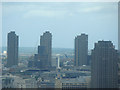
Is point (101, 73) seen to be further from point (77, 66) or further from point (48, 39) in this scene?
point (48, 39)

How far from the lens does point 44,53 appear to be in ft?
8.14

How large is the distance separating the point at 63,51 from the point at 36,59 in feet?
1.50

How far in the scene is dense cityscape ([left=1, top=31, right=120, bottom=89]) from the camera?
7.15ft

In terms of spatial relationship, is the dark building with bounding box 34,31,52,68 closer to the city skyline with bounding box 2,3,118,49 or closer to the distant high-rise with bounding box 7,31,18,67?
the city skyline with bounding box 2,3,118,49

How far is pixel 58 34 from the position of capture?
2.59 metres

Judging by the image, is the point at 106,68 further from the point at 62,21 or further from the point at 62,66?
the point at 62,21

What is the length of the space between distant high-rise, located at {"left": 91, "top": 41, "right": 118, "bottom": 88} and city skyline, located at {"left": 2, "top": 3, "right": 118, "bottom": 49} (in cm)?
26

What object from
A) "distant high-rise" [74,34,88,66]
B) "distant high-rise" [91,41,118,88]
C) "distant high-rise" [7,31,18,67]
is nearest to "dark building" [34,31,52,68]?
"distant high-rise" [7,31,18,67]

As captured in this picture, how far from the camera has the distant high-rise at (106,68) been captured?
7.16 feet

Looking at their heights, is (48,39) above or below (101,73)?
above

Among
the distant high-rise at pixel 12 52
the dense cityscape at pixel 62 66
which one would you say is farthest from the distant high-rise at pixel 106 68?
the distant high-rise at pixel 12 52

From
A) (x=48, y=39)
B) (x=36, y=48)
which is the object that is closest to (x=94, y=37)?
(x=48, y=39)

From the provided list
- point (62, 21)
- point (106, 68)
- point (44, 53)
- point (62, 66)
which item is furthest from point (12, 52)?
point (106, 68)

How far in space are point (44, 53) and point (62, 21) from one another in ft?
1.98
